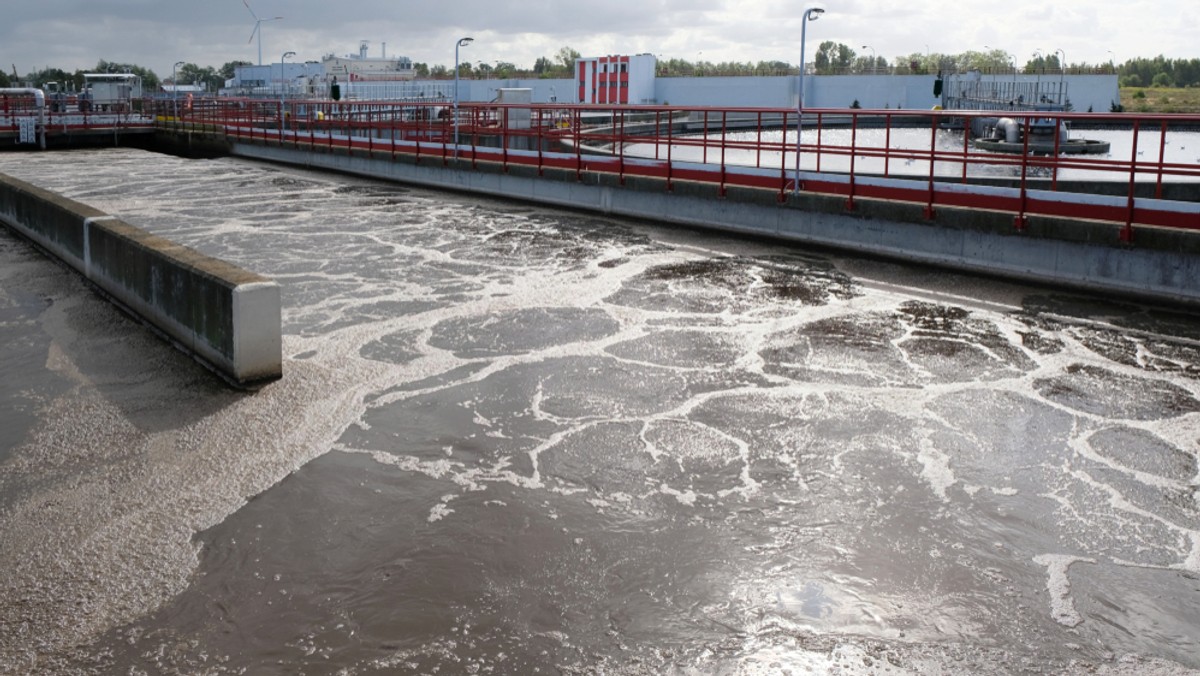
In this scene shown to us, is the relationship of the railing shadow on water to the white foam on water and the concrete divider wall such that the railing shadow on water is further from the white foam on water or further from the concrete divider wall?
the concrete divider wall

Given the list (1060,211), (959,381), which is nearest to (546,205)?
(1060,211)

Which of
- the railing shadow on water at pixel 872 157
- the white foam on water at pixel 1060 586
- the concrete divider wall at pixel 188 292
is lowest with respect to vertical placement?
the white foam on water at pixel 1060 586

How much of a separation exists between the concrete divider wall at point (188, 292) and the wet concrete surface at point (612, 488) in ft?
0.91

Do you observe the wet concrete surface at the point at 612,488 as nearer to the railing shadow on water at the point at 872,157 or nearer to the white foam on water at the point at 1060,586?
the white foam on water at the point at 1060,586

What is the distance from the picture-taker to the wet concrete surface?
5109 millimetres

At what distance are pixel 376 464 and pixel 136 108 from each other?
5595 cm

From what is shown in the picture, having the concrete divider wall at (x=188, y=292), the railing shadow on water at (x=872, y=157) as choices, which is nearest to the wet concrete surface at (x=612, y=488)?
the concrete divider wall at (x=188, y=292)

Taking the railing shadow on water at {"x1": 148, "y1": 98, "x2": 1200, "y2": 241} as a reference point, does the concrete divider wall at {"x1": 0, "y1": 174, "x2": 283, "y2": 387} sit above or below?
below

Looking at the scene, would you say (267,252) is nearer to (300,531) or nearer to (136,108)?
(300,531)

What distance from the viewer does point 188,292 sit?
966 cm

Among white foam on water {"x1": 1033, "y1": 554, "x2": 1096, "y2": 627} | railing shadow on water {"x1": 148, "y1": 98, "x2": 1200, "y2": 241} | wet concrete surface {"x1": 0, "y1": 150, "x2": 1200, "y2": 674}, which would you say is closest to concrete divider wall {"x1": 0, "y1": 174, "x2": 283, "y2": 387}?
wet concrete surface {"x1": 0, "y1": 150, "x2": 1200, "y2": 674}

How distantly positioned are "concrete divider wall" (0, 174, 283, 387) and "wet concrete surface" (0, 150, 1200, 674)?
28 centimetres

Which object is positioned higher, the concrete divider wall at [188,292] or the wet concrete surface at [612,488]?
the concrete divider wall at [188,292]

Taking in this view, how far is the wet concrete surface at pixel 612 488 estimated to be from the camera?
5109mm
